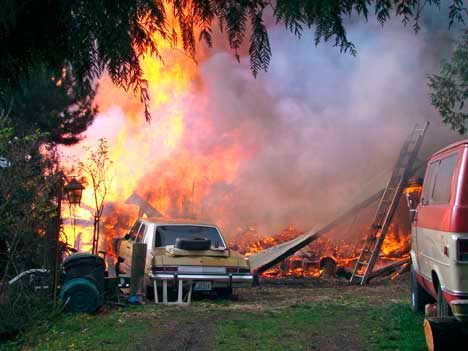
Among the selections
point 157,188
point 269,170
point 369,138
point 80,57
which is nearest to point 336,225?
point 369,138

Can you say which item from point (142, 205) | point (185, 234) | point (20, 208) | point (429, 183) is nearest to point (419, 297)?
point (429, 183)

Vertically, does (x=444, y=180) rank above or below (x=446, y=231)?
above

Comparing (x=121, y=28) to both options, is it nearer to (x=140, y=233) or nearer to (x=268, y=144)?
(x=140, y=233)

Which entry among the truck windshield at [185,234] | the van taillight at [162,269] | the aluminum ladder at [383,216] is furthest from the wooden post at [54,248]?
the aluminum ladder at [383,216]

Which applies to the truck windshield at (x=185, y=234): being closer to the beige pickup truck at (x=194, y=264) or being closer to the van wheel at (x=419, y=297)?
the beige pickup truck at (x=194, y=264)

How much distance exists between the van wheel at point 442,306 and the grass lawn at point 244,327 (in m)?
0.57

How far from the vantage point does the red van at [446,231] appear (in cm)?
561

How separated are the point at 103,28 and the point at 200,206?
65.1 ft

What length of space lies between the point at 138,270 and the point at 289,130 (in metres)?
12.8

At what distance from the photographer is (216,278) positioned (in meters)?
11.0

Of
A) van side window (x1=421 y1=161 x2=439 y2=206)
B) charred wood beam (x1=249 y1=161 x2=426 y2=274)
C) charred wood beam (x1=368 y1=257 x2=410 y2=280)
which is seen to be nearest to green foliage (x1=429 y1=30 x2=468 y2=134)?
charred wood beam (x1=249 y1=161 x2=426 y2=274)

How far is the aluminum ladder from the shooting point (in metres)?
14.4

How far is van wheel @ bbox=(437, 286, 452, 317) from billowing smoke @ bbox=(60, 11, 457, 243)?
35.4 feet

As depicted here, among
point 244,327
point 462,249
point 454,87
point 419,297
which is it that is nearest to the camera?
point 462,249
